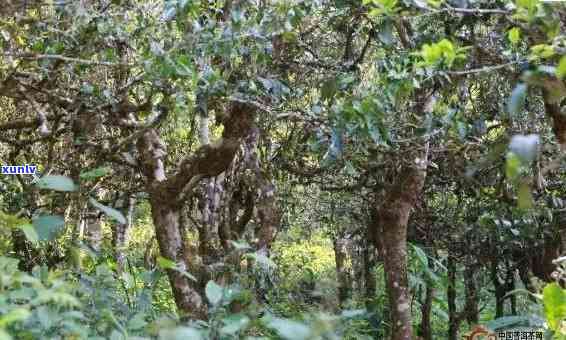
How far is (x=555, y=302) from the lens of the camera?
2.01 meters

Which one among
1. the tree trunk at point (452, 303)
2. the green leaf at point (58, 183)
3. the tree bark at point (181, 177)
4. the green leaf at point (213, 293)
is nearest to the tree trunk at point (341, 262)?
the tree trunk at point (452, 303)

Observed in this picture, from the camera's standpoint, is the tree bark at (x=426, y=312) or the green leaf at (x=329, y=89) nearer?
the green leaf at (x=329, y=89)

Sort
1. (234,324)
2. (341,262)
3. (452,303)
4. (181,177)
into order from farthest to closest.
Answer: (341,262), (452,303), (181,177), (234,324)

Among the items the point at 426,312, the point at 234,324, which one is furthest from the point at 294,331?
the point at 426,312

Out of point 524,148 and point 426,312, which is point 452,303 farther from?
point 524,148

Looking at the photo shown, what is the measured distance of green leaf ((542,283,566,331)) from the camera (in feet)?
6.57

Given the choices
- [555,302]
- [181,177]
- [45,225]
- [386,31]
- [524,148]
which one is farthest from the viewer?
[181,177]

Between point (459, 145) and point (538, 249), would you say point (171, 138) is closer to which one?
point (459, 145)

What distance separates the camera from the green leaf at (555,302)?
2.00 meters

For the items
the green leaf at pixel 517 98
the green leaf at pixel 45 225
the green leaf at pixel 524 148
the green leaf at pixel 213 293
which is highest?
the green leaf at pixel 517 98

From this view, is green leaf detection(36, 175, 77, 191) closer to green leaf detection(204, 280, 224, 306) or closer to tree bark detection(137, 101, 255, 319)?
green leaf detection(204, 280, 224, 306)

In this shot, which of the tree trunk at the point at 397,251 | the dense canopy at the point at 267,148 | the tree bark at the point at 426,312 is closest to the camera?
the dense canopy at the point at 267,148

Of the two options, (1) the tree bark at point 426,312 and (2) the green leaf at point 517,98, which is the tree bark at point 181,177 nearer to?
(2) the green leaf at point 517,98

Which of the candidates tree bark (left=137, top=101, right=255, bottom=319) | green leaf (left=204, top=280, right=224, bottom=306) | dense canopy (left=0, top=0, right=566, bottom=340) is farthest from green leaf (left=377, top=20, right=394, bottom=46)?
green leaf (left=204, top=280, right=224, bottom=306)
